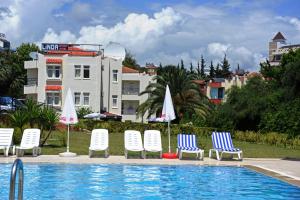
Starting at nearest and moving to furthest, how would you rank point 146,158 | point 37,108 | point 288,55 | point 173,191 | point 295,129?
point 173,191, point 146,158, point 37,108, point 295,129, point 288,55

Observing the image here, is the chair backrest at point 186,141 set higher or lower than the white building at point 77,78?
lower

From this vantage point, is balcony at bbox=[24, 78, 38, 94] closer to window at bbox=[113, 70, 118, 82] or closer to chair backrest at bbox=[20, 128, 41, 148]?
window at bbox=[113, 70, 118, 82]

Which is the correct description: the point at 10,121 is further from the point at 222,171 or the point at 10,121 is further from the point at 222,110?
the point at 222,110

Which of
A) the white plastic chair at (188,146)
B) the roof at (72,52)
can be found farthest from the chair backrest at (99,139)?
the roof at (72,52)

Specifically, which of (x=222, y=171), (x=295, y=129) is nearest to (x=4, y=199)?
(x=222, y=171)

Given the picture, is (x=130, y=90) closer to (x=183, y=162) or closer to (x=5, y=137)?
(x=5, y=137)

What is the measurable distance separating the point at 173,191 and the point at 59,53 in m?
52.8

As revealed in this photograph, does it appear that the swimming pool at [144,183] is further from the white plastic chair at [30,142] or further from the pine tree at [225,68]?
the pine tree at [225,68]

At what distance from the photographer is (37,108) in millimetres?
26031

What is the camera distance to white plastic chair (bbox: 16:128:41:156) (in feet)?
69.4

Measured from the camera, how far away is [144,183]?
52.5 ft

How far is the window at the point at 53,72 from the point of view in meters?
64.9

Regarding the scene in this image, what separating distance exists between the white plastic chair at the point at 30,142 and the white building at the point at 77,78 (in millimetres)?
42121

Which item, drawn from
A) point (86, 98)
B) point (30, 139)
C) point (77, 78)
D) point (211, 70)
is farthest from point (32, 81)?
point (211, 70)
